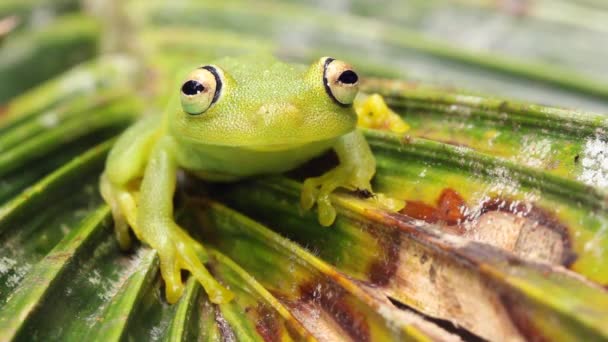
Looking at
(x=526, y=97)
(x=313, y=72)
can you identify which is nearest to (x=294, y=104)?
(x=313, y=72)

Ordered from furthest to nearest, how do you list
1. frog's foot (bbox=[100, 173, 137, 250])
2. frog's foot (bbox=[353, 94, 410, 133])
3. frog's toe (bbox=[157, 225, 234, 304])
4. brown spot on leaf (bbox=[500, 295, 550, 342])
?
frog's foot (bbox=[353, 94, 410, 133]) < frog's foot (bbox=[100, 173, 137, 250]) < frog's toe (bbox=[157, 225, 234, 304]) < brown spot on leaf (bbox=[500, 295, 550, 342])

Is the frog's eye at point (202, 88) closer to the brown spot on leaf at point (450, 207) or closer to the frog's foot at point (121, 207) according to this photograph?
the frog's foot at point (121, 207)

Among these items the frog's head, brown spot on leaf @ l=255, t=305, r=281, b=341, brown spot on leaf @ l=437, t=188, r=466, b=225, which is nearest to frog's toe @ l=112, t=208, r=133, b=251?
the frog's head

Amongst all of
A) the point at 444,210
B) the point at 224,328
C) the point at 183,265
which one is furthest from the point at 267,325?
the point at 444,210

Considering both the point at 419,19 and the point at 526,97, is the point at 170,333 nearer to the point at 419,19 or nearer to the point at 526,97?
the point at 526,97

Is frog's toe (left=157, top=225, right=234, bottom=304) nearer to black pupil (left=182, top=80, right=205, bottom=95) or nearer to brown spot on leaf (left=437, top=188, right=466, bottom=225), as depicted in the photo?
black pupil (left=182, top=80, right=205, bottom=95)

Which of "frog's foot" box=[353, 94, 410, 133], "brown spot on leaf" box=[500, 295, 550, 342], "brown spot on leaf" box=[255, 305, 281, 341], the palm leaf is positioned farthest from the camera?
"frog's foot" box=[353, 94, 410, 133]
